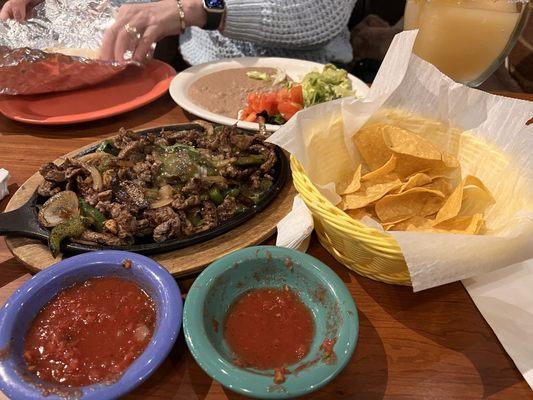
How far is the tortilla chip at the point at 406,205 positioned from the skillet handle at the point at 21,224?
42.6 inches

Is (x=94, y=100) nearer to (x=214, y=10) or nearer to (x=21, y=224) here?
(x=214, y=10)

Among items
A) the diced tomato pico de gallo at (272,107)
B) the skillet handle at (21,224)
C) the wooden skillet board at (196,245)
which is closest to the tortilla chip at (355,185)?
the wooden skillet board at (196,245)

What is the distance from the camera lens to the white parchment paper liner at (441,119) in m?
1.00

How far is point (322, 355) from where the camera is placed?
939 mm

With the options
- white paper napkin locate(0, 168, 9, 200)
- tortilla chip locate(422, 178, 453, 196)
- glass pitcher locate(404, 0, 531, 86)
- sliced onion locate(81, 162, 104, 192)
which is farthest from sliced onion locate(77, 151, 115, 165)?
glass pitcher locate(404, 0, 531, 86)

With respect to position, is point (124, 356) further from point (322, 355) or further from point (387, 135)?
point (387, 135)

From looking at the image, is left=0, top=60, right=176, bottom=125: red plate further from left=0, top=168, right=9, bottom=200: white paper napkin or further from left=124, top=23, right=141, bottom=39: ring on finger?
left=0, top=168, right=9, bottom=200: white paper napkin

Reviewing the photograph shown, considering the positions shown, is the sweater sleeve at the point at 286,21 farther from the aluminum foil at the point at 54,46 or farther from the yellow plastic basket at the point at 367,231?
the yellow plastic basket at the point at 367,231

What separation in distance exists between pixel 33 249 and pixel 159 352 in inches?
26.0

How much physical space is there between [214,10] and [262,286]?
1934 mm

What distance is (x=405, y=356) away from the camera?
1.12m

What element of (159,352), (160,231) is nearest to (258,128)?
(160,231)

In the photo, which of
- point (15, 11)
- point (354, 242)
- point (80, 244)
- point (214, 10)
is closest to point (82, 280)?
point (80, 244)

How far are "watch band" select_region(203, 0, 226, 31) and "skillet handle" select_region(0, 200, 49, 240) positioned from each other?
5.45 feet
